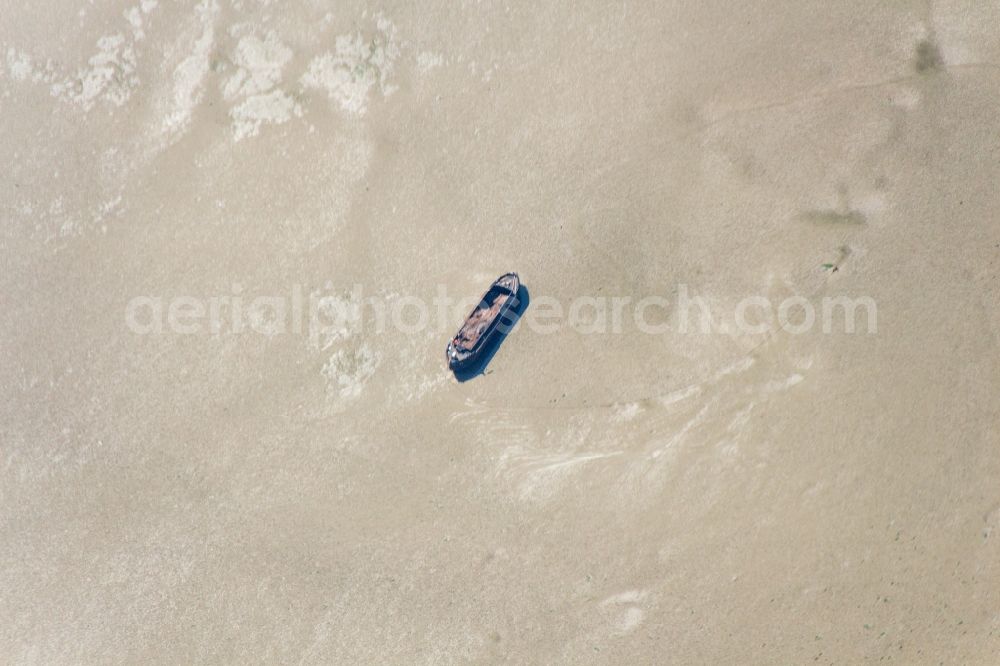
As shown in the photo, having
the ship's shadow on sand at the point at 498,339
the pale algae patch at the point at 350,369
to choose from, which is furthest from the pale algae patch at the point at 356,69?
the ship's shadow on sand at the point at 498,339

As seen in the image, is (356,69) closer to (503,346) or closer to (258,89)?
(258,89)

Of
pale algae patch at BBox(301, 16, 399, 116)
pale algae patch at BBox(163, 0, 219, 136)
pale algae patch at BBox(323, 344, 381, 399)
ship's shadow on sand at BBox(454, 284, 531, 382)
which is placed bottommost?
ship's shadow on sand at BBox(454, 284, 531, 382)

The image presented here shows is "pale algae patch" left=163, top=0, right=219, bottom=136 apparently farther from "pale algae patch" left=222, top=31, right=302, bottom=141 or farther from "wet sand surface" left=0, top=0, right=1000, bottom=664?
"pale algae patch" left=222, top=31, right=302, bottom=141

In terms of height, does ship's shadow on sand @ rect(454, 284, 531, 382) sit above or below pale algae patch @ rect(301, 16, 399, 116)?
below

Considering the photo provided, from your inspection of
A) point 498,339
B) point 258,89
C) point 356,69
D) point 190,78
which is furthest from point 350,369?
point 190,78

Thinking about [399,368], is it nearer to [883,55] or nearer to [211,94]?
[211,94]

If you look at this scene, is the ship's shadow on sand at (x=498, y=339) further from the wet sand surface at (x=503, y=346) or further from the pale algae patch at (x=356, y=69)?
the pale algae patch at (x=356, y=69)

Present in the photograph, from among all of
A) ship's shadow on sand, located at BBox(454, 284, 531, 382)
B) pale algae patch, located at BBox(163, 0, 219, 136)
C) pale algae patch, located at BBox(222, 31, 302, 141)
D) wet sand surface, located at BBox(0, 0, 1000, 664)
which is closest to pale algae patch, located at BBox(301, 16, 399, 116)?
wet sand surface, located at BBox(0, 0, 1000, 664)
